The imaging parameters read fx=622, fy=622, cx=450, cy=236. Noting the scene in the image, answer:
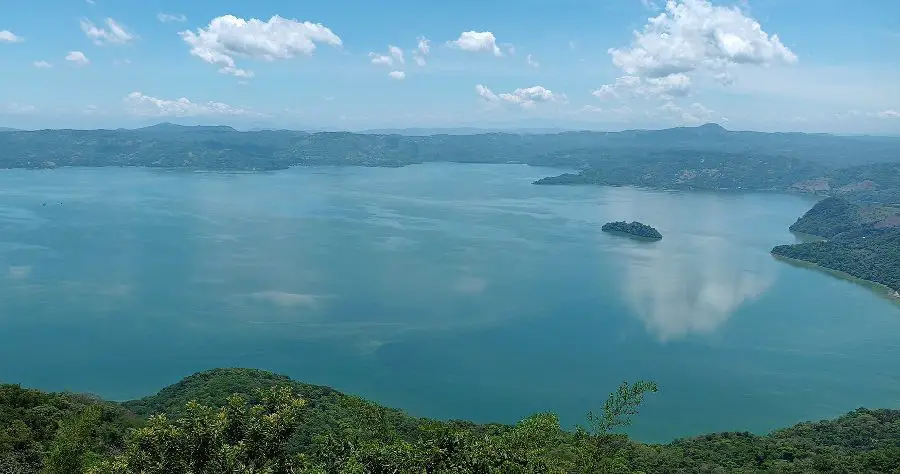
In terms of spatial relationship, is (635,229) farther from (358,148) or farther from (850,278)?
(358,148)

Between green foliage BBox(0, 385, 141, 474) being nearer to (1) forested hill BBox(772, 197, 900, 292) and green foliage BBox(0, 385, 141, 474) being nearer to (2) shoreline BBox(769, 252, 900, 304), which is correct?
(2) shoreline BBox(769, 252, 900, 304)

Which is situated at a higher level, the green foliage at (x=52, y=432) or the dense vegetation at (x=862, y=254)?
the green foliage at (x=52, y=432)

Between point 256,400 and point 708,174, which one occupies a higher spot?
point 708,174

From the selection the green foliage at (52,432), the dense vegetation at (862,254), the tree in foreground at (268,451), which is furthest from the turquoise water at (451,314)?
the tree in foreground at (268,451)

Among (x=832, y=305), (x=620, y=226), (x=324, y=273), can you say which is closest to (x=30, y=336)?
(x=324, y=273)

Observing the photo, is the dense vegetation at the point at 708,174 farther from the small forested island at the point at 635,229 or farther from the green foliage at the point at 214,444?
the green foliage at the point at 214,444

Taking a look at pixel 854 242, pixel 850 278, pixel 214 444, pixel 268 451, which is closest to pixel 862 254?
pixel 854 242

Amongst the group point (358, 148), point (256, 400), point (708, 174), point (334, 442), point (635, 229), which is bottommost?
point (635, 229)
